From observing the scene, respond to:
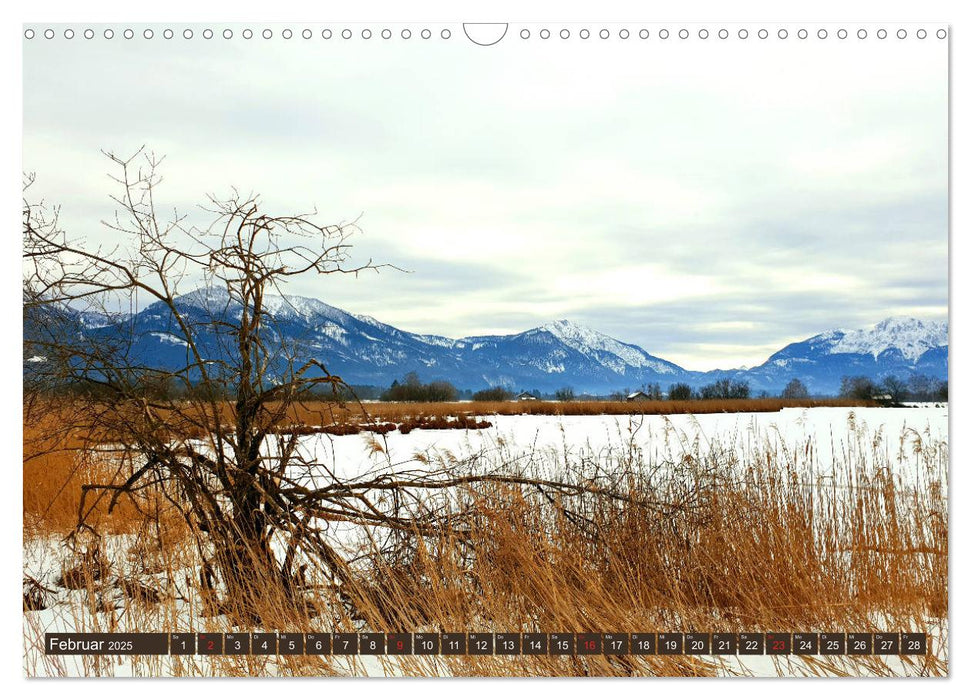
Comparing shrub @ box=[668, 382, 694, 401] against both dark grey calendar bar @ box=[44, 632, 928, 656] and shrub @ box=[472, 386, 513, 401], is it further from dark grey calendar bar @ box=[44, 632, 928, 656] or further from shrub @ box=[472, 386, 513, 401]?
dark grey calendar bar @ box=[44, 632, 928, 656]

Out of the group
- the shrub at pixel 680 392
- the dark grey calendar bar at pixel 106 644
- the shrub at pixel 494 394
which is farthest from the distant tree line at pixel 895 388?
the dark grey calendar bar at pixel 106 644

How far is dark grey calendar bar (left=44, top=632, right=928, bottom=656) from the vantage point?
2.51 metres

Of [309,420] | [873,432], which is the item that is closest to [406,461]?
[309,420]

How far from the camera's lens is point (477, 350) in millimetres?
3154

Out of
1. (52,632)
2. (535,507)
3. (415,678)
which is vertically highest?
(535,507)

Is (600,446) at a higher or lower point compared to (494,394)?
lower

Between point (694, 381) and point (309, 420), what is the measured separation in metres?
1.99

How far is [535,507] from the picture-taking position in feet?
10.7

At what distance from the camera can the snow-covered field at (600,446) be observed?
268 centimetres

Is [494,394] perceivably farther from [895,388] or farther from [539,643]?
[895,388]

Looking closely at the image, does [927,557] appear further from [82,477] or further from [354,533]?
[82,477]

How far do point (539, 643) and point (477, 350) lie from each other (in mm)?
1329

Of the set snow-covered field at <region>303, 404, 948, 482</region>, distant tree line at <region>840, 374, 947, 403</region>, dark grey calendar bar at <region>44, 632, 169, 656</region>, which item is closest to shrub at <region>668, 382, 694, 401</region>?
snow-covered field at <region>303, 404, 948, 482</region>

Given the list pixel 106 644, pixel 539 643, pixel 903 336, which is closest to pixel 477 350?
pixel 539 643
